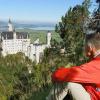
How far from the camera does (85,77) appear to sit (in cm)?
225

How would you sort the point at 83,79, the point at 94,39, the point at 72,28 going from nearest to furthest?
the point at 83,79 < the point at 94,39 < the point at 72,28

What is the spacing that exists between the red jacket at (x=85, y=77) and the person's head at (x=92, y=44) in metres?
0.13

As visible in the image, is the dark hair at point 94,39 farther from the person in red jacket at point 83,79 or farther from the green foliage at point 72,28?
the green foliage at point 72,28

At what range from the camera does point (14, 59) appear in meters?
76.1

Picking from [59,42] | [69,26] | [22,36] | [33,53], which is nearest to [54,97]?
[69,26]

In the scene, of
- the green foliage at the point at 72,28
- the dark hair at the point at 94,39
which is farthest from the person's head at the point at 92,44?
the green foliage at the point at 72,28

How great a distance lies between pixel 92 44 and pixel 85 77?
9.6 inches

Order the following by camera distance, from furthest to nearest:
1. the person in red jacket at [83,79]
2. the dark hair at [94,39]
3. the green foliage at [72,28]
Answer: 1. the green foliage at [72,28]
2. the dark hair at [94,39]
3. the person in red jacket at [83,79]

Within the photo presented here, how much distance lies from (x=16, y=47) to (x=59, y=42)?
100554 millimetres

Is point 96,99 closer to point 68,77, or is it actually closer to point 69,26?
point 68,77

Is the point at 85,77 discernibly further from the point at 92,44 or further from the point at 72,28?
the point at 72,28

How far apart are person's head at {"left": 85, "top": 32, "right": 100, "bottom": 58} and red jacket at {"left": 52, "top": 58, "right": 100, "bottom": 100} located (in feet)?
0.43

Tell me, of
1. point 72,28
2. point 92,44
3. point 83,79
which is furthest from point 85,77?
point 72,28

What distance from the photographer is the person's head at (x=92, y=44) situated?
241cm
